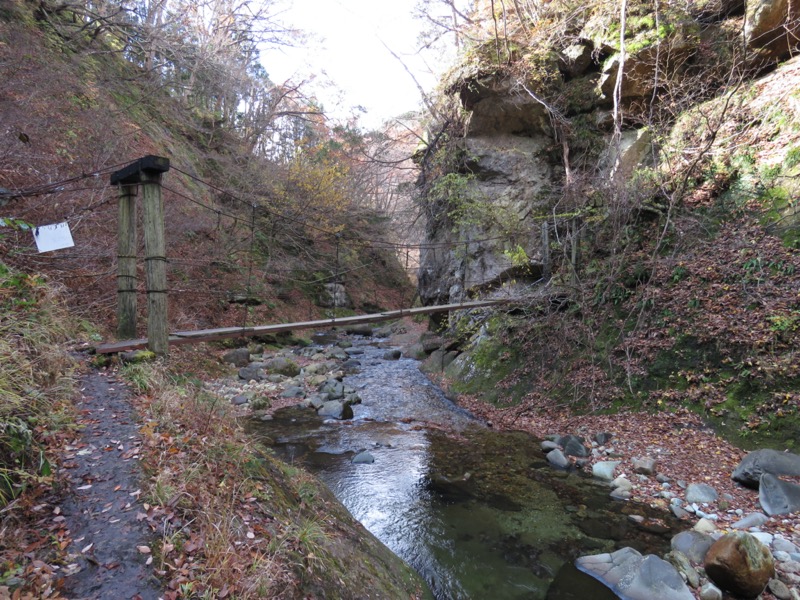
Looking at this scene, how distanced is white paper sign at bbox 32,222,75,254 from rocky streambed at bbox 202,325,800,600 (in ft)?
8.44

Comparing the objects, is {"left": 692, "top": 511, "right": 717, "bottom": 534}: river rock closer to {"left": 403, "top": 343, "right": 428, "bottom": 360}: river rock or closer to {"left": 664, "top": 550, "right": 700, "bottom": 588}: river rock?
{"left": 664, "top": 550, "right": 700, "bottom": 588}: river rock

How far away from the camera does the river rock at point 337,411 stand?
17.5 feet

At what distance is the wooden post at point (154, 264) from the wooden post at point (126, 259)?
0.80 ft

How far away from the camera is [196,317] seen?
7.12 meters

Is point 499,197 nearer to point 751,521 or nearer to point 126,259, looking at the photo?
point 751,521

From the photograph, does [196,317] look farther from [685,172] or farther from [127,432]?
[685,172]

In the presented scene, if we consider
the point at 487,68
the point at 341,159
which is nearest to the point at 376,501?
the point at 487,68

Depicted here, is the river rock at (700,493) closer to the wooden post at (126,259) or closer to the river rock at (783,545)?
the river rock at (783,545)

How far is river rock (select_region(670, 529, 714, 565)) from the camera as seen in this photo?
2486mm

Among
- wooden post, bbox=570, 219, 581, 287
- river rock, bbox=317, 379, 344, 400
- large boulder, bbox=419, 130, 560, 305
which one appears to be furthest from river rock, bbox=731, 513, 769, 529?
large boulder, bbox=419, 130, 560, 305

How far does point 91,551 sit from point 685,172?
256 inches

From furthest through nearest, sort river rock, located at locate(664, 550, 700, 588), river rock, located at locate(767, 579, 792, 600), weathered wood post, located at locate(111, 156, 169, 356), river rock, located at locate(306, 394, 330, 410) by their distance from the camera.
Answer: river rock, located at locate(306, 394, 330, 410) < weathered wood post, located at locate(111, 156, 169, 356) < river rock, located at locate(664, 550, 700, 588) < river rock, located at locate(767, 579, 792, 600)

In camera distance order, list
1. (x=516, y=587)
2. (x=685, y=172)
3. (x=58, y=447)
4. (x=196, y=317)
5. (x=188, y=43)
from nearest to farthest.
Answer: (x=58, y=447) → (x=516, y=587) → (x=685, y=172) → (x=196, y=317) → (x=188, y=43)

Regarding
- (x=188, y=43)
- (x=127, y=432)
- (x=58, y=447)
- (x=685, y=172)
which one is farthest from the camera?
(x=188, y=43)
